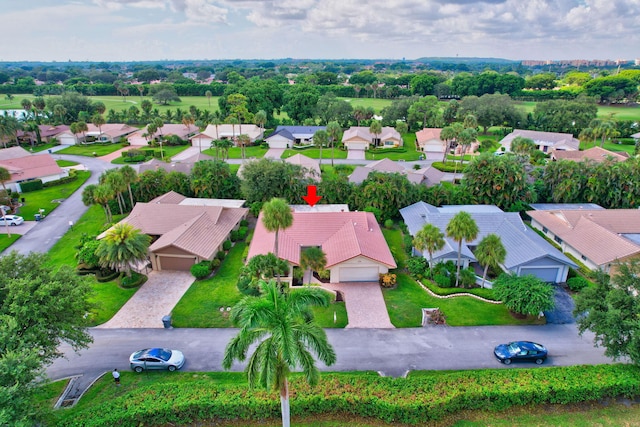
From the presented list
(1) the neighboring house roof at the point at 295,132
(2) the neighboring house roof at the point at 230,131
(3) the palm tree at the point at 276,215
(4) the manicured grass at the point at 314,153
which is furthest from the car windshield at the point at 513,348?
(2) the neighboring house roof at the point at 230,131

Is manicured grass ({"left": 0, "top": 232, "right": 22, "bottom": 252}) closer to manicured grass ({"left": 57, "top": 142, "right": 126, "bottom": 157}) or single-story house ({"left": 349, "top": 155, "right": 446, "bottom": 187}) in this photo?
manicured grass ({"left": 57, "top": 142, "right": 126, "bottom": 157})

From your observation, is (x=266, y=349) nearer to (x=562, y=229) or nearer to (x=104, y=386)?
(x=104, y=386)

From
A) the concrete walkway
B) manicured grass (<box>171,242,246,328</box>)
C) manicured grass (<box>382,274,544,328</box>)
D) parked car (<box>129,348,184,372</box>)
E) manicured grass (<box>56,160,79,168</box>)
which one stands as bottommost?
the concrete walkway

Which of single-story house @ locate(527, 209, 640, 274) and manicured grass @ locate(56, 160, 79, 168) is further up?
single-story house @ locate(527, 209, 640, 274)

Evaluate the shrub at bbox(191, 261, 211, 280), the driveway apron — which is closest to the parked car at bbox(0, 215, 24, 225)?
the shrub at bbox(191, 261, 211, 280)

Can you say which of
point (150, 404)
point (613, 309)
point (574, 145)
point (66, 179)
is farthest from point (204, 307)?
point (574, 145)

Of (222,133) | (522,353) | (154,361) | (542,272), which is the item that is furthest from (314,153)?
(522,353)

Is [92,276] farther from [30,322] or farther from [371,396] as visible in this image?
[371,396]
